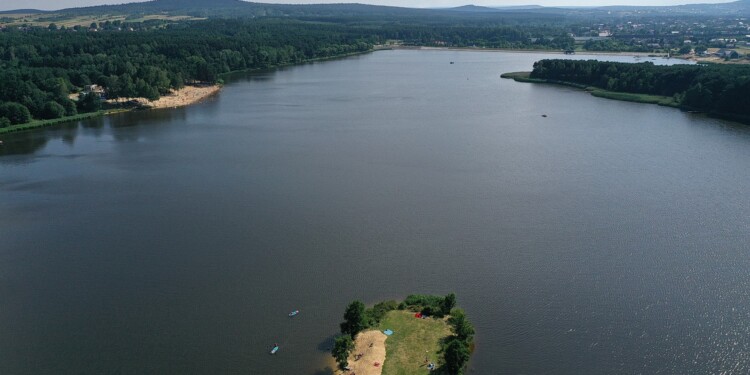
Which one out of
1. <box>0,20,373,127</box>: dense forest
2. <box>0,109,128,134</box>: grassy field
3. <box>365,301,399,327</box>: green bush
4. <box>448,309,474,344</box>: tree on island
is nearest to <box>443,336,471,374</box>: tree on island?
<box>448,309,474,344</box>: tree on island

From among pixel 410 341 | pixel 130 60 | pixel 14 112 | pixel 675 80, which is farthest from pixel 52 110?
pixel 675 80

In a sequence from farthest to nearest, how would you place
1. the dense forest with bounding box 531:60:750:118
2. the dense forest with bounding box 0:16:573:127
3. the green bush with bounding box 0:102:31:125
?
the dense forest with bounding box 531:60:750:118 → the dense forest with bounding box 0:16:573:127 → the green bush with bounding box 0:102:31:125

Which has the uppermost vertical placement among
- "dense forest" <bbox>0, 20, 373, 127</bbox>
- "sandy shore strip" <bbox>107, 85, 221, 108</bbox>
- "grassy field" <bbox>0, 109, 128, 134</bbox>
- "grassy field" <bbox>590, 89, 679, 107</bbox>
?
"dense forest" <bbox>0, 20, 373, 127</bbox>

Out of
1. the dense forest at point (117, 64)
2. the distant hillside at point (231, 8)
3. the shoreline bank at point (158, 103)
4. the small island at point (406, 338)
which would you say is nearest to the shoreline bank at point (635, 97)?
the shoreline bank at point (158, 103)

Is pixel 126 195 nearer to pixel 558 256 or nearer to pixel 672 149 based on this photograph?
pixel 558 256

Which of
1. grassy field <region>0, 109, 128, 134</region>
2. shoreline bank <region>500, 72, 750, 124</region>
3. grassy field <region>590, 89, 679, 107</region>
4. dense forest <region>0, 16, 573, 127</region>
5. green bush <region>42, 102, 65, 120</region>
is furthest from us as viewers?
grassy field <region>590, 89, 679, 107</region>

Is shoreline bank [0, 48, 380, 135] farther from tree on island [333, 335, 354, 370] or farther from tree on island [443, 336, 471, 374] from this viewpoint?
tree on island [443, 336, 471, 374]

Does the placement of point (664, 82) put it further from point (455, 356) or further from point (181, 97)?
point (455, 356)
